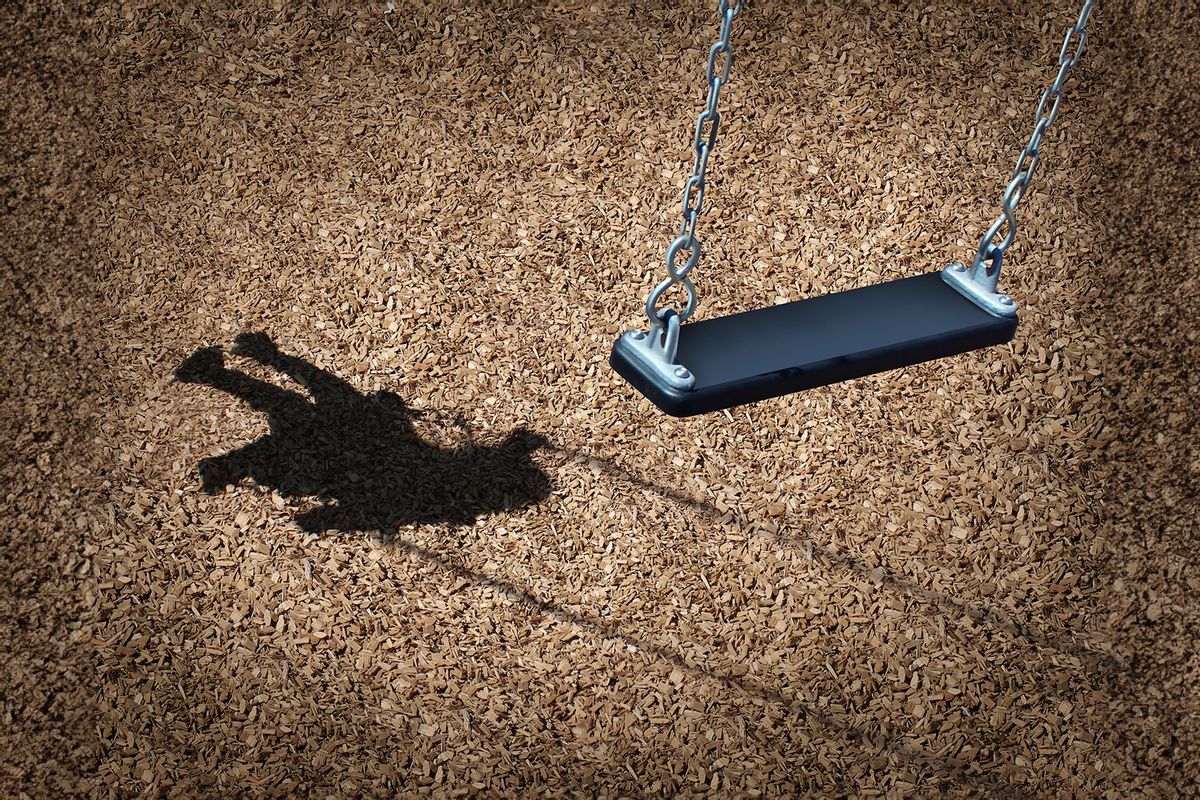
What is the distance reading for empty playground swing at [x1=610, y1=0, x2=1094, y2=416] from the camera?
9.05 feet

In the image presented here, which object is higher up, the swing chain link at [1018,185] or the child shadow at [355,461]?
the swing chain link at [1018,185]

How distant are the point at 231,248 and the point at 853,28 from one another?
3884mm

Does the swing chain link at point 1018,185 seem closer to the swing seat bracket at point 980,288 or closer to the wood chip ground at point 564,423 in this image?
the swing seat bracket at point 980,288

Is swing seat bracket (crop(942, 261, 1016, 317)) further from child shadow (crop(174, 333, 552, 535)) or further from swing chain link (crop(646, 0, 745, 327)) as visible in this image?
child shadow (crop(174, 333, 552, 535))

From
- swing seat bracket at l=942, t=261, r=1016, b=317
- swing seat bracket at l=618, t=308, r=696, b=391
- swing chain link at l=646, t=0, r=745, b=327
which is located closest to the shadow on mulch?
swing seat bracket at l=942, t=261, r=1016, b=317

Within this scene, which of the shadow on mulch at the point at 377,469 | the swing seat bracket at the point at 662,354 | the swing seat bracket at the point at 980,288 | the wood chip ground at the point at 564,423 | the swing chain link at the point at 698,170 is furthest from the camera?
the shadow on mulch at the point at 377,469

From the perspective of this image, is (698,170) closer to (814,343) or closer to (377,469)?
(814,343)

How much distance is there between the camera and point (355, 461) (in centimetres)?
510

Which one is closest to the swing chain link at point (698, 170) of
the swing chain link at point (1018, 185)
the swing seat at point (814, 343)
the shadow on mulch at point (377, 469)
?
the swing seat at point (814, 343)

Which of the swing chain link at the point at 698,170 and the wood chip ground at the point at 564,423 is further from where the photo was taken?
the wood chip ground at the point at 564,423

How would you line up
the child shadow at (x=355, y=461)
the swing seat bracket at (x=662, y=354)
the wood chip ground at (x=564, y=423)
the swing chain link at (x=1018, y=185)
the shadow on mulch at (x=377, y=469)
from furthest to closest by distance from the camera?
the child shadow at (x=355, y=461)
the shadow on mulch at (x=377, y=469)
the wood chip ground at (x=564, y=423)
the swing chain link at (x=1018, y=185)
the swing seat bracket at (x=662, y=354)

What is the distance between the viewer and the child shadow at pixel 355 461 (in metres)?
5.01

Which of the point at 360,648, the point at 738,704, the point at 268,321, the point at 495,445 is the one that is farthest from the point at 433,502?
the point at 738,704

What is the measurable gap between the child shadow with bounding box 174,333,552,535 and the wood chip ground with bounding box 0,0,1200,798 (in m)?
0.02
